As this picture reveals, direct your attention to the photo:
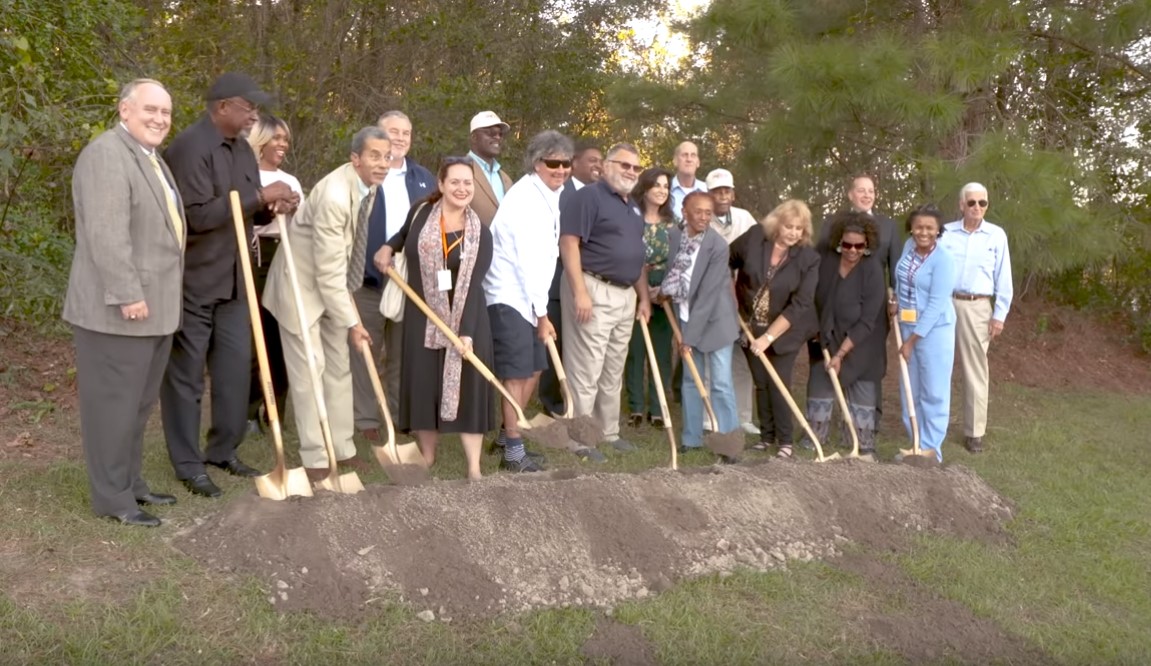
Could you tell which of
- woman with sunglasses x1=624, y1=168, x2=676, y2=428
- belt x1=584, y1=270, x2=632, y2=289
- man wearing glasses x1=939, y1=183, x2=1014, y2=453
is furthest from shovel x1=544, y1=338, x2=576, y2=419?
man wearing glasses x1=939, y1=183, x2=1014, y2=453

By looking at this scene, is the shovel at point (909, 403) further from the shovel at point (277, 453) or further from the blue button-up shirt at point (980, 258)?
the shovel at point (277, 453)

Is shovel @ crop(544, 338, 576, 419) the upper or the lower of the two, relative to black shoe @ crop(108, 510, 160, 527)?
upper

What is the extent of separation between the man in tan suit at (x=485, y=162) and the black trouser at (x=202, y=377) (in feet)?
5.05

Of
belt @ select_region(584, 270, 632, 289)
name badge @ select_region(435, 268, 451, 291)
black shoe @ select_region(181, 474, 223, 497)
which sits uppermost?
name badge @ select_region(435, 268, 451, 291)

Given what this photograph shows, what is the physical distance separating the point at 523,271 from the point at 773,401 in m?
1.85

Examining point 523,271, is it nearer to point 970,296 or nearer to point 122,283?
point 122,283

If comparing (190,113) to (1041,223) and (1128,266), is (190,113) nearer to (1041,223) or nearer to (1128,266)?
(1041,223)

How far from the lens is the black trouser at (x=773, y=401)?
6.57m

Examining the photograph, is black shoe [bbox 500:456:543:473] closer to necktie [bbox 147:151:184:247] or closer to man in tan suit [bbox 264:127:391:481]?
man in tan suit [bbox 264:127:391:481]

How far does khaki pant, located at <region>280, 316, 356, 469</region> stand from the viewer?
5.16 metres

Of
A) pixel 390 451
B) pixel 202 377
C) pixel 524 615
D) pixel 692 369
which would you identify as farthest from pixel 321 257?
pixel 692 369

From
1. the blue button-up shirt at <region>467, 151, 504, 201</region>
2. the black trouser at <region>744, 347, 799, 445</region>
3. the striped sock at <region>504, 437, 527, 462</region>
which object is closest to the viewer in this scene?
the striped sock at <region>504, 437, 527, 462</region>

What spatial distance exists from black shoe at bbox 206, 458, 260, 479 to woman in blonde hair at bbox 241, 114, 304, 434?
0.45 m

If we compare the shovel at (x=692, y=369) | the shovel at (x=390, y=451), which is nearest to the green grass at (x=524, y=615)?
the shovel at (x=390, y=451)
